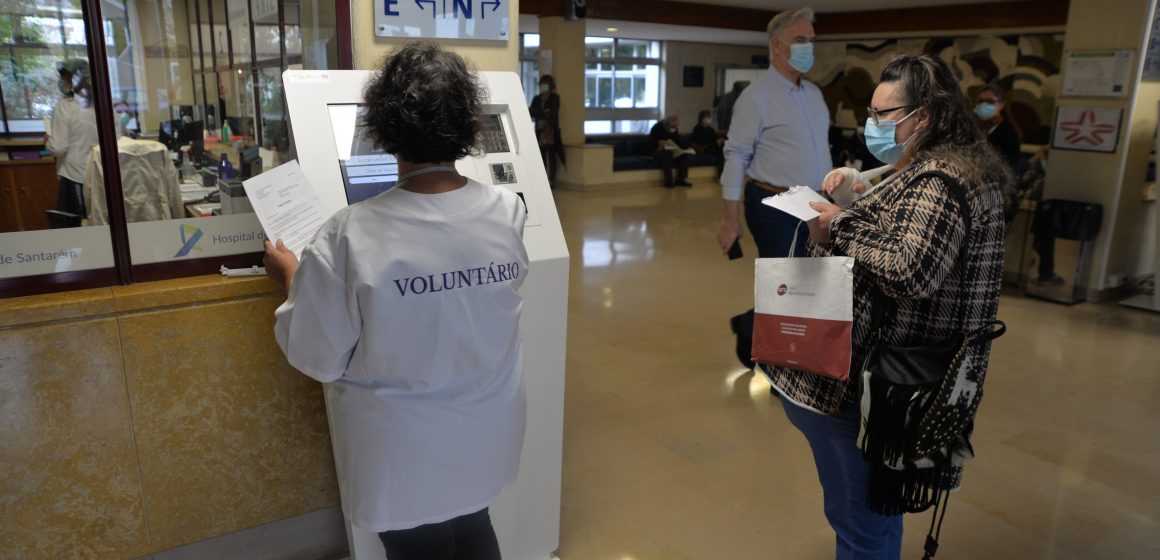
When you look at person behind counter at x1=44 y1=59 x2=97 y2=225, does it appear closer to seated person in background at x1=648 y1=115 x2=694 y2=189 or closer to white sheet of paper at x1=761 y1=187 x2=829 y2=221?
white sheet of paper at x1=761 y1=187 x2=829 y2=221

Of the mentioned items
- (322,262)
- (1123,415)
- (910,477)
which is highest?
(322,262)

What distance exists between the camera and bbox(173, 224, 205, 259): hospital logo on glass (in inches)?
79.1

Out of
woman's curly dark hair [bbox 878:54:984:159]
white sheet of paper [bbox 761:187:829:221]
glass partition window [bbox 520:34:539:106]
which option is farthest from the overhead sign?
glass partition window [bbox 520:34:539:106]

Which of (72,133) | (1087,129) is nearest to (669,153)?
(1087,129)

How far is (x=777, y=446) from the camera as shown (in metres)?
3.01

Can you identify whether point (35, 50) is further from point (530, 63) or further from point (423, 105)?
point (530, 63)

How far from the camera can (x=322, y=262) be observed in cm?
126

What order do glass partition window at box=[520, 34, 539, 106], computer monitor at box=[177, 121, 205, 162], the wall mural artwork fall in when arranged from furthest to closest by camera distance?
glass partition window at box=[520, 34, 539, 106] → the wall mural artwork → computer monitor at box=[177, 121, 205, 162]

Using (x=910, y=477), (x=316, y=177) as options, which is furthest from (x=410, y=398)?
(x=910, y=477)

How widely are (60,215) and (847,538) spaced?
2018mm

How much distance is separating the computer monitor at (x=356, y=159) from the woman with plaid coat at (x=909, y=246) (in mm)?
1014

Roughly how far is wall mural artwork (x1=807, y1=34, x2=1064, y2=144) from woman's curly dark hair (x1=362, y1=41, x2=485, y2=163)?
32.0 feet

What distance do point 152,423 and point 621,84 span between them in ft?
46.7

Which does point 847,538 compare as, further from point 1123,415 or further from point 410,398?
point 1123,415
